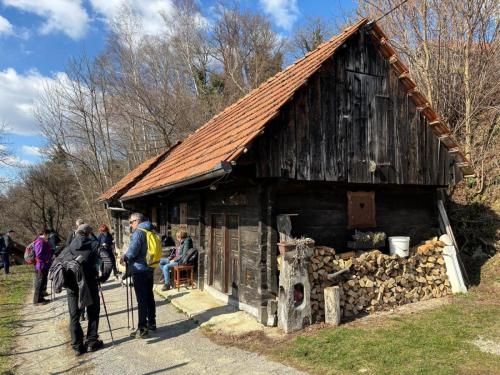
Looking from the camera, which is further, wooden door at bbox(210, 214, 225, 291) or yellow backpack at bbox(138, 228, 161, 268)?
wooden door at bbox(210, 214, 225, 291)

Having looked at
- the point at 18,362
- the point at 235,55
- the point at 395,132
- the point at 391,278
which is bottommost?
the point at 18,362

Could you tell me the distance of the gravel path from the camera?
5.10 meters

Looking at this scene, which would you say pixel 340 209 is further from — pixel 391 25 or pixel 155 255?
pixel 391 25

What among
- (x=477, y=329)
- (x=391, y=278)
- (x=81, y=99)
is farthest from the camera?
(x=81, y=99)

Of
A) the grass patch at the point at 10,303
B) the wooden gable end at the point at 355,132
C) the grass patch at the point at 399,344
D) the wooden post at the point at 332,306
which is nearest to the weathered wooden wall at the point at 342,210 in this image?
the wooden gable end at the point at 355,132

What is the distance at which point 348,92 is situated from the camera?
303 inches

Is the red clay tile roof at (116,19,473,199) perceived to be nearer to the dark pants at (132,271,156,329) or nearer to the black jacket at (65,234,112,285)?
the dark pants at (132,271,156,329)

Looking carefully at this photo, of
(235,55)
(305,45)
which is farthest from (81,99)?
(305,45)

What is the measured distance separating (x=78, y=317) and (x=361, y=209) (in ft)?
18.0

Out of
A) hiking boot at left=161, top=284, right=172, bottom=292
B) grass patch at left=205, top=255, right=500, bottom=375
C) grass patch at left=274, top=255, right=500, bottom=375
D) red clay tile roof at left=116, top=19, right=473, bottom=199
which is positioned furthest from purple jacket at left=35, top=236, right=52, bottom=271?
grass patch at left=274, top=255, right=500, bottom=375

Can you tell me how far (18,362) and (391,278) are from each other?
6.35 meters

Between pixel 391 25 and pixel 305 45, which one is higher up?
pixel 305 45

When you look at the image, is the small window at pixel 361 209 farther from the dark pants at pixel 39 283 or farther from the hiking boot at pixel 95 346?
the dark pants at pixel 39 283

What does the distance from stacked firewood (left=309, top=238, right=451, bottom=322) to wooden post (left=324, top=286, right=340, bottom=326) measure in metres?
0.18
